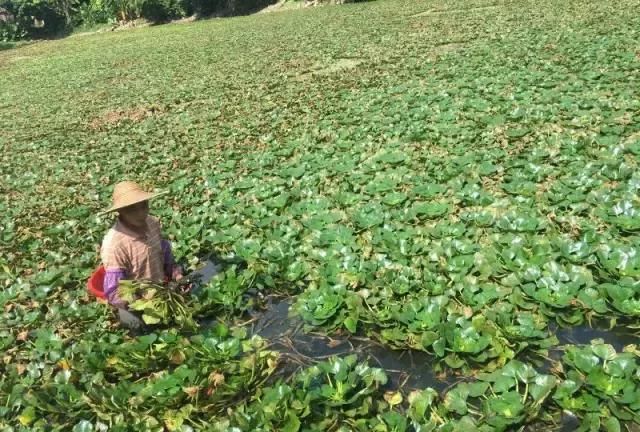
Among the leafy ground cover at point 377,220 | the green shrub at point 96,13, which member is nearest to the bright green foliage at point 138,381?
the leafy ground cover at point 377,220

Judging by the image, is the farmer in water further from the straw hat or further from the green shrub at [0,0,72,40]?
the green shrub at [0,0,72,40]

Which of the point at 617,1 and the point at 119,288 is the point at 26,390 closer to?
the point at 119,288

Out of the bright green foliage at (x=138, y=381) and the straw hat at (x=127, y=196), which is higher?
the straw hat at (x=127, y=196)

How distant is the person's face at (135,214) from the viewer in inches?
144

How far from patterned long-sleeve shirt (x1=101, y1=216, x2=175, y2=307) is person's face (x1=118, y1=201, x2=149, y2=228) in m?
0.07

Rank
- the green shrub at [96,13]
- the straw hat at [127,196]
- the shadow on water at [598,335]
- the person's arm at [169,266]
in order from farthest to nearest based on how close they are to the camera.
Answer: the green shrub at [96,13], the person's arm at [169,266], the straw hat at [127,196], the shadow on water at [598,335]

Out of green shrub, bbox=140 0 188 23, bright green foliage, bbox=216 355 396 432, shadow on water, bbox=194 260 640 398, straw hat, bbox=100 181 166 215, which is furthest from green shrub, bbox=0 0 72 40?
bright green foliage, bbox=216 355 396 432

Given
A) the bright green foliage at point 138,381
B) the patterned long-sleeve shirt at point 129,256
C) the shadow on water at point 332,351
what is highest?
the patterned long-sleeve shirt at point 129,256

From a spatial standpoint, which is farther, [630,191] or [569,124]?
[569,124]

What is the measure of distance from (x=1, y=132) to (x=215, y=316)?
10.7 metres

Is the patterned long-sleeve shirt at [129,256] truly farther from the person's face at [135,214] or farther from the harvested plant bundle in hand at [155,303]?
the harvested plant bundle in hand at [155,303]

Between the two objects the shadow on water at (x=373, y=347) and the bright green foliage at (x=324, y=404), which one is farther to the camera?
the shadow on water at (x=373, y=347)

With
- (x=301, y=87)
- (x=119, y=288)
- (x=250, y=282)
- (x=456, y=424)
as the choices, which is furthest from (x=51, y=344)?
(x=301, y=87)

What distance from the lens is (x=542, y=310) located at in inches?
132
